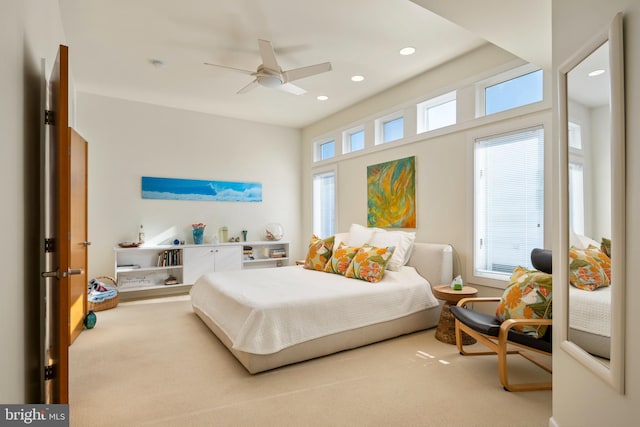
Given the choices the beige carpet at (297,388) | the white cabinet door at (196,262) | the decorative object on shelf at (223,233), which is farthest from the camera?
the decorative object on shelf at (223,233)

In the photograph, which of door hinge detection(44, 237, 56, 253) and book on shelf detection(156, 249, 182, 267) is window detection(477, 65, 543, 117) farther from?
book on shelf detection(156, 249, 182, 267)

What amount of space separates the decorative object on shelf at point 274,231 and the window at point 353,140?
6.33ft

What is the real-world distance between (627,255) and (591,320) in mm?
405

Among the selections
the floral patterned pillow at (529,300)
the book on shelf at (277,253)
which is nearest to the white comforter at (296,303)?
the floral patterned pillow at (529,300)

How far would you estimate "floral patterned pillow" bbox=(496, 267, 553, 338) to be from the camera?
2.43 metres

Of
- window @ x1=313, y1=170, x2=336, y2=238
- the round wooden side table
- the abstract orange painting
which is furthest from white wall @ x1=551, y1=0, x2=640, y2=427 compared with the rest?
window @ x1=313, y1=170, x2=336, y2=238

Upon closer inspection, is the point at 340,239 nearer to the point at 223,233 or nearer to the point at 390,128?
the point at 390,128

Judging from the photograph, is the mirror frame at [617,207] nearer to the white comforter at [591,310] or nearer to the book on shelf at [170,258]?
the white comforter at [591,310]

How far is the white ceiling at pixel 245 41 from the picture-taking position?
289 cm

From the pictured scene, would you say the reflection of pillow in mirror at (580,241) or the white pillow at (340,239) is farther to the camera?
the white pillow at (340,239)

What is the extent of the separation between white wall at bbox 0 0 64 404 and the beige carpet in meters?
0.65

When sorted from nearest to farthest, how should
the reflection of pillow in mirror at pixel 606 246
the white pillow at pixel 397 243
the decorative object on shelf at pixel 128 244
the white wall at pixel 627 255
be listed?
the white wall at pixel 627 255, the reflection of pillow in mirror at pixel 606 246, the white pillow at pixel 397 243, the decorative object on shelf at pixel 128 244

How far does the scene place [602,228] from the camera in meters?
1.47

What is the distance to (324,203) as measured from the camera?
6.26 meters
